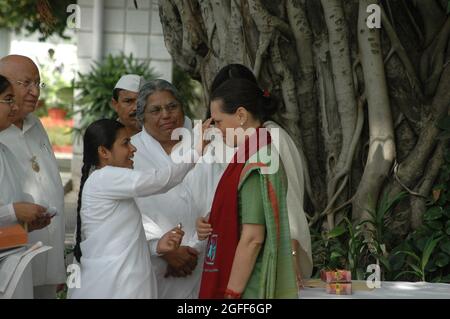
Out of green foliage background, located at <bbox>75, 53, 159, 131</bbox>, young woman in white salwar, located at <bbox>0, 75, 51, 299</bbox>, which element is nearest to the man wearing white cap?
young woman in white salwar, located at <bbox>0, 75, 51, 299</bbox>

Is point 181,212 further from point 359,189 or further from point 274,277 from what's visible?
point 359,189

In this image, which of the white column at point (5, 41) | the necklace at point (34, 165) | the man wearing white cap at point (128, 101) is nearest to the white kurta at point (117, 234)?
the necklace at point (34, 165)

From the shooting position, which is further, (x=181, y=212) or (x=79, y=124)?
(x=79, y=124)

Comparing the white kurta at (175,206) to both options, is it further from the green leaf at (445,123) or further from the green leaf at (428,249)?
the green leaf at (445,123)

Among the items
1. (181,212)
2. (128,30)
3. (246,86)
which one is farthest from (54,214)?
(128,30)

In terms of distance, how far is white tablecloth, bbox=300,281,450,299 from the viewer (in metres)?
4.36

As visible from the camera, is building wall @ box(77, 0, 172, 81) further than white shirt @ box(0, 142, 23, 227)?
Yes

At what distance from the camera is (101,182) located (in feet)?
13.5

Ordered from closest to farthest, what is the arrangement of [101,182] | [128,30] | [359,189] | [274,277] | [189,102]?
[274,277]
[101,182]
[359,189]
[128,30]
[189,102]

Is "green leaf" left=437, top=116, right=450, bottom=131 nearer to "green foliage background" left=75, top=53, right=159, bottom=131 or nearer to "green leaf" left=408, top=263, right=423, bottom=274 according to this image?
"green leaf" left=408, top=263, right=423, bottom=274

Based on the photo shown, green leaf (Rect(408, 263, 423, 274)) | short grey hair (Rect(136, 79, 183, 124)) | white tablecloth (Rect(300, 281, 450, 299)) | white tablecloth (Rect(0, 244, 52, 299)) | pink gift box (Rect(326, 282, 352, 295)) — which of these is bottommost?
green leaf (Rect(408, 263, 423, 274))

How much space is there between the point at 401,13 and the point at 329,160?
1.08 metres

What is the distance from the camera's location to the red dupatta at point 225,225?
3908mm

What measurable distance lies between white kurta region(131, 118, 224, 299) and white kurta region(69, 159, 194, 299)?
1.50ft
